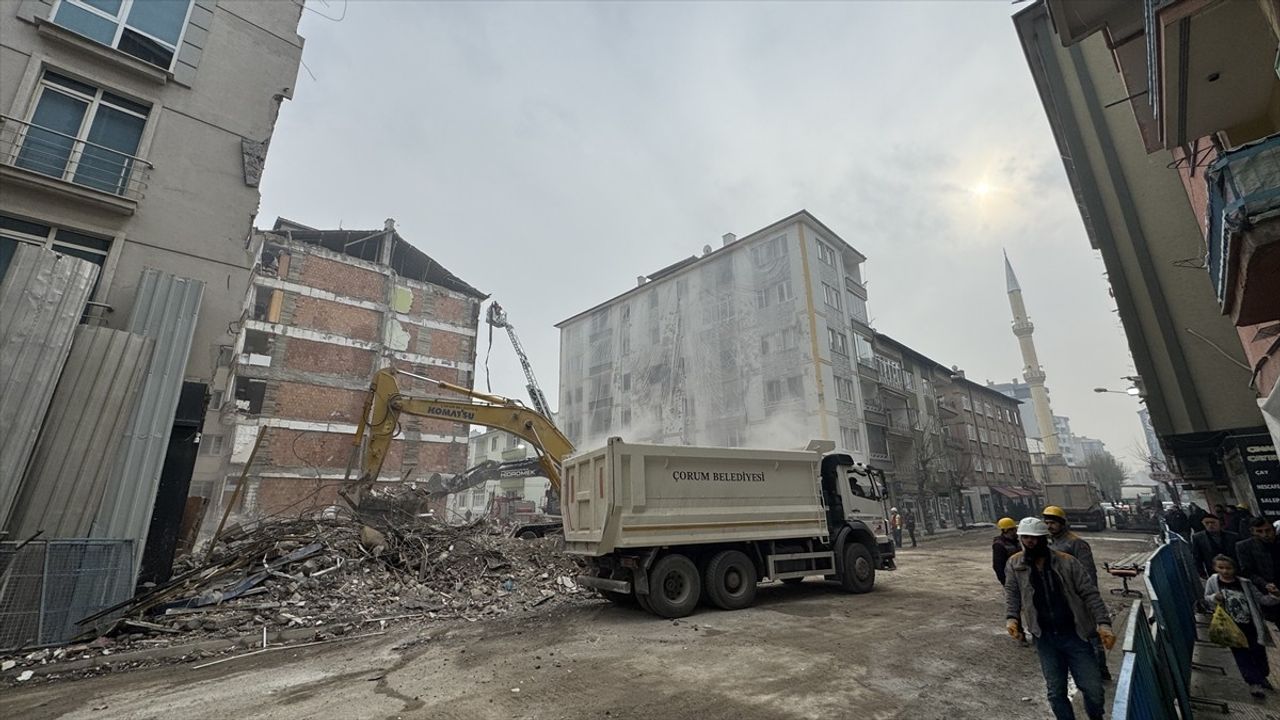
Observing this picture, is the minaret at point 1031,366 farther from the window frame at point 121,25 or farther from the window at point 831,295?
the window frame at point 121,25

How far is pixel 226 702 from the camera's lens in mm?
4898

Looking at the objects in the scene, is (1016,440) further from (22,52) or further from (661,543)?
(22,52)

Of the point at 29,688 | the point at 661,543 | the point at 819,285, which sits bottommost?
the point at 29,688

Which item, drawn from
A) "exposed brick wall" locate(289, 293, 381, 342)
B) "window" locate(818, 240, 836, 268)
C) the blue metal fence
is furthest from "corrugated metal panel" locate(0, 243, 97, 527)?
"window" locate(818, 240, 836, 268)

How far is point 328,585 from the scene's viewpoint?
9109 mm

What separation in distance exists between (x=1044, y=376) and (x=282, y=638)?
72254mm

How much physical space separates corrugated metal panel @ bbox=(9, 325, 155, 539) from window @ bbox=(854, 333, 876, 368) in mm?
31004

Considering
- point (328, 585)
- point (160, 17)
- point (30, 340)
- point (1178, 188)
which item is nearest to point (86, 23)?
point (160, 17)

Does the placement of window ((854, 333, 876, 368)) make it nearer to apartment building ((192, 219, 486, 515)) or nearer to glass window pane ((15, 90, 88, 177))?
apartment building ((192, 219, 486, 515))

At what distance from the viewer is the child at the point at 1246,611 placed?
4652 mm

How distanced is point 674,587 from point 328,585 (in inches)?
243

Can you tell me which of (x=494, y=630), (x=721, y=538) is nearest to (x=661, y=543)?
(x=721, y=538)

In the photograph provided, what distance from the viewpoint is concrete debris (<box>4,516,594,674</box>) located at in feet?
23.9

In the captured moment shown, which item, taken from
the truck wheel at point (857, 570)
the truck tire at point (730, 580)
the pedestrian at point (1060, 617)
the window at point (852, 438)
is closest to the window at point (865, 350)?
the window at point (852, 438)
